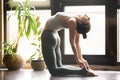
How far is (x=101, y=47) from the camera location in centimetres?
299

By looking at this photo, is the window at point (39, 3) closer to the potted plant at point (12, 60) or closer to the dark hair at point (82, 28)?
the potted plant at point (12, 60)

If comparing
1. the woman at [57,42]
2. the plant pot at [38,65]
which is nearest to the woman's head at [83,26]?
the woman at [57,42]

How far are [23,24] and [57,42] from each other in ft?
2.21

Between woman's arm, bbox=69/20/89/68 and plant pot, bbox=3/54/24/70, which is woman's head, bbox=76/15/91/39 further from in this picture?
plant pot, bbox=3/54/24/70

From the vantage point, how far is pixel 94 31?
3004 mm

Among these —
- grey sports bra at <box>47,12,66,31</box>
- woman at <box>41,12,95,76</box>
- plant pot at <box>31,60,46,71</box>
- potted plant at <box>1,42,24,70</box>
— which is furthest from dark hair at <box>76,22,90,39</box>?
potted plant at <box>1,42,24,70</box>

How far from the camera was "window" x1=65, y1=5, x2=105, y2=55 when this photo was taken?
298 cm

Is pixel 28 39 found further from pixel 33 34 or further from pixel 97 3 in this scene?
pixel 97 3

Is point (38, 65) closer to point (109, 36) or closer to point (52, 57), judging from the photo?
point (52, 57)

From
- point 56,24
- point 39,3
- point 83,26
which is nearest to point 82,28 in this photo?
point 83,26

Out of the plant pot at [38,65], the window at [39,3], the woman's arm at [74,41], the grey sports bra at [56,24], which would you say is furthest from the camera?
the window at [39,3]

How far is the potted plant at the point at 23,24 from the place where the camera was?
9.04 ft

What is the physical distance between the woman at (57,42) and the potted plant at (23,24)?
0.52 meters

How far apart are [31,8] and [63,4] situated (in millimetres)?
342
